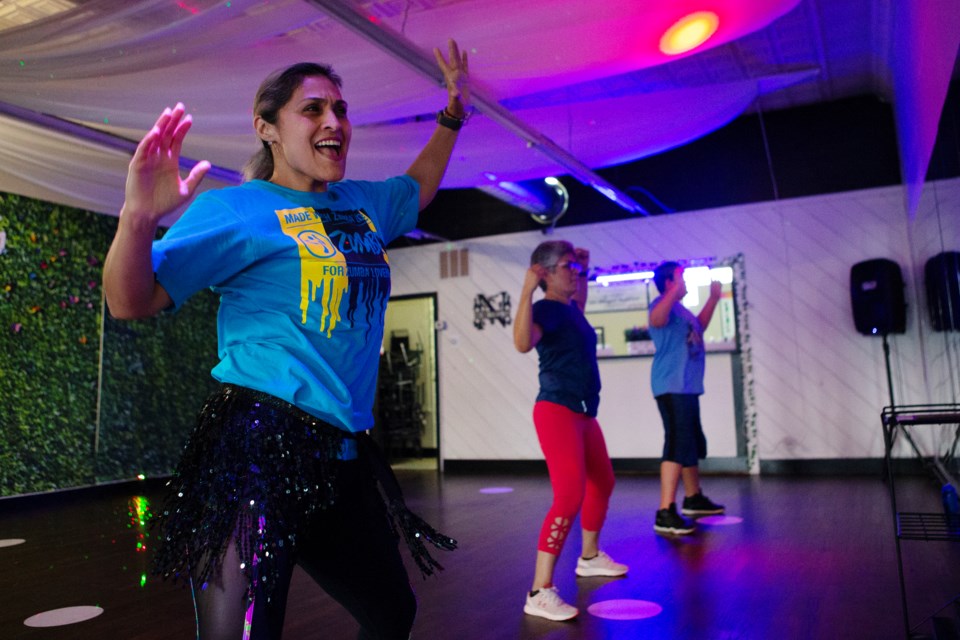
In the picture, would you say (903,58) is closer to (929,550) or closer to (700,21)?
(700,21)

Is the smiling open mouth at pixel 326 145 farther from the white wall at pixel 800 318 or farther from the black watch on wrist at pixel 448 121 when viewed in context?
the white wall at pixel 800 318

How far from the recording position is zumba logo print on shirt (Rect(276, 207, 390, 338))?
4.17 ft

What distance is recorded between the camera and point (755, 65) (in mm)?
4816

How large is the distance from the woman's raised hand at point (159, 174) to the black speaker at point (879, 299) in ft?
21.6

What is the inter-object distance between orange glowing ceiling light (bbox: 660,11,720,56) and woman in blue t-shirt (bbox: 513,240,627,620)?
3.65 feet

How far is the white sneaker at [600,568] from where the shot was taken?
3.44 m

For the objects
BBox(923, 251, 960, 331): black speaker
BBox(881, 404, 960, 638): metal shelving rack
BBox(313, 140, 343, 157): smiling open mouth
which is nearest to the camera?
BBox(313, 140, 343, 157): smiling open mouth

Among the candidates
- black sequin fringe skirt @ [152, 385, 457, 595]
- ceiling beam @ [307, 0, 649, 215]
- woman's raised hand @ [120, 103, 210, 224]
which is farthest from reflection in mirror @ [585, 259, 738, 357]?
woman's raised hand @ [120, 103, 210, 224]

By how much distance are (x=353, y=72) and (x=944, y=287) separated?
11.5ft

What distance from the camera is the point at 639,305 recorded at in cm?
795

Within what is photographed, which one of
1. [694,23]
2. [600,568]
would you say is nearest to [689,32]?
[694,23]

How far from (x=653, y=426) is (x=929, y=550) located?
4.01 meters

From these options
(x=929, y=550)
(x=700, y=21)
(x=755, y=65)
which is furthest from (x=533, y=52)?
(x=929, y=550)

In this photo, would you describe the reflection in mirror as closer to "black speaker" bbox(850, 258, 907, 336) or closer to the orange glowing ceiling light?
"black speaker" bbox(850, 258, 907, 336)
